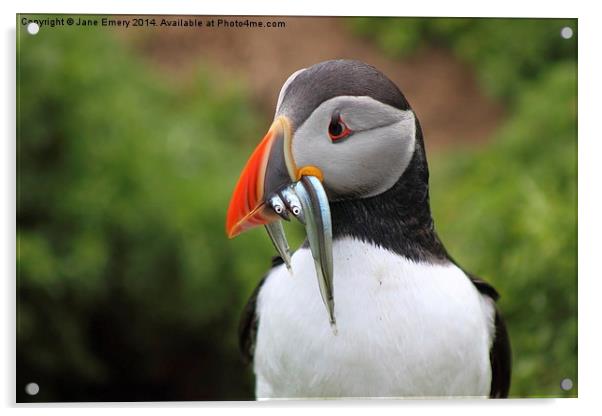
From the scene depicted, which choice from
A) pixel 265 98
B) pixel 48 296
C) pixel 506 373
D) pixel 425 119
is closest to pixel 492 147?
pixel 425 119

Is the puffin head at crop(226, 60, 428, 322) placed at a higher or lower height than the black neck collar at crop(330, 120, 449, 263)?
higher

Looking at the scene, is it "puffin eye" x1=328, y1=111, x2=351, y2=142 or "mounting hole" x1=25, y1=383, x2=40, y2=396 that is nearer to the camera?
"puffin eye" x1=328, y1=111, x2=351, y2=142

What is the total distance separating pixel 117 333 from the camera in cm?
254

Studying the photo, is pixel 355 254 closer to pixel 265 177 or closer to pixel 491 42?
pixel 265 177

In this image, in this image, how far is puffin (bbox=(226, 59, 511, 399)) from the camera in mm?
1519

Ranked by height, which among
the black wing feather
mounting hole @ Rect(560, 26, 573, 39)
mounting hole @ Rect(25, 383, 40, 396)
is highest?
mounting hole @ Rect(560, 26, 573, 39)

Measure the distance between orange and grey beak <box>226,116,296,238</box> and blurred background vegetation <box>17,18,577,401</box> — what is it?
79 centimetres

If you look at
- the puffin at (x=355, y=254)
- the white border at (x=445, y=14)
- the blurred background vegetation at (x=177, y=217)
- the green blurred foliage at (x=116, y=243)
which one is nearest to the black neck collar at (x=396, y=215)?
the puffin at (x=355, y=254)

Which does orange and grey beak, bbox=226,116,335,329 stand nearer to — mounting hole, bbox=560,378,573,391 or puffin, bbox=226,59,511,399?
puffin, bbox=226,59,511,399

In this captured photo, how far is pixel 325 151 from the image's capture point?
1.51m

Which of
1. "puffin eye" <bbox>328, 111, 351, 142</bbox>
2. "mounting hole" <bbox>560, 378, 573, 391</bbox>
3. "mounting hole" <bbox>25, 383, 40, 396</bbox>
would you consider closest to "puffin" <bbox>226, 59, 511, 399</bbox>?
"puffin eye" <bbox>328, 111, 351, 142</bbox>

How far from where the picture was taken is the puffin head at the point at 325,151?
4.95 ft

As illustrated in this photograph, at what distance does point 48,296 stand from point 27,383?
31 cm

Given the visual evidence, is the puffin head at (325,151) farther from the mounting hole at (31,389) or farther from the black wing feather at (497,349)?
the mounting hole at (31,389)
